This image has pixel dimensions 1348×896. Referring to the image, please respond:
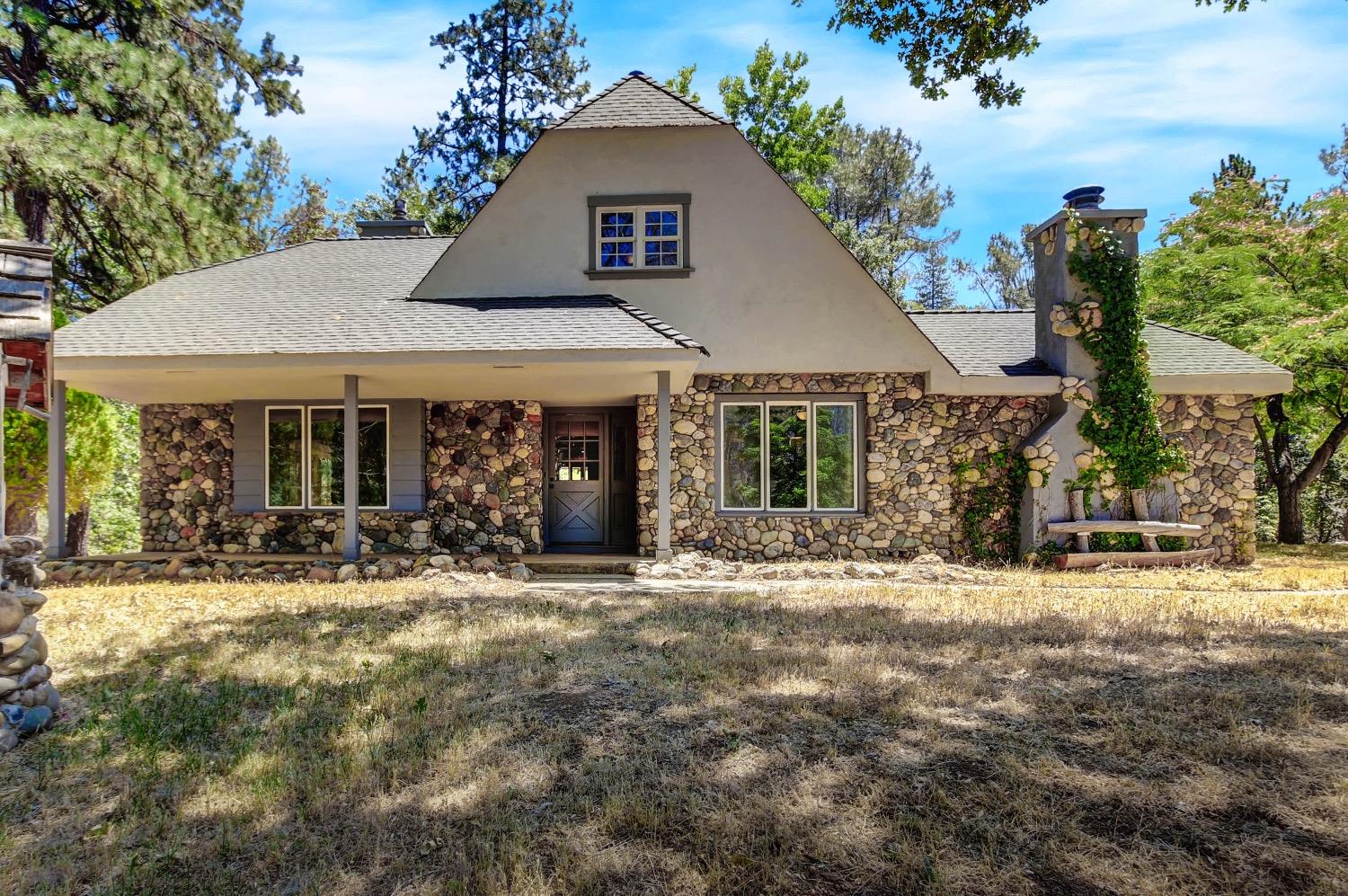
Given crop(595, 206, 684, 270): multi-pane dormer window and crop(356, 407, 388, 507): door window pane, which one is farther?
crop(356, 407, 388, 507): door window pane

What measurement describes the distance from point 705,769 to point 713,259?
829cm

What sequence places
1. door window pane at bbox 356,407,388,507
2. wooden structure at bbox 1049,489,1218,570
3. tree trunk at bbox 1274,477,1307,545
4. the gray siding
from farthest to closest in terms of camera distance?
1. tree trunk at bbox 1274,477,1307,545
2. door window pane at bbox 356,407,388,507
3. the gray siding
4. wooden structure at bbox 1049,489,1218,570

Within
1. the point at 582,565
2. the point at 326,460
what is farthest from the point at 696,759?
the point at 326,460

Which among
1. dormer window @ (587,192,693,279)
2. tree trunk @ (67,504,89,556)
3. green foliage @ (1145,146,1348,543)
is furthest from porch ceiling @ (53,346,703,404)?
green foliage @ (1145,146,1348,543)

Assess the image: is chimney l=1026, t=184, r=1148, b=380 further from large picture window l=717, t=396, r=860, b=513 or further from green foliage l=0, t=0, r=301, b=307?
green foliage l=0, t=0, r=301, b=307

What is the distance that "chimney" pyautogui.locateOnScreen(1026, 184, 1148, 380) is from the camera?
10195 mm

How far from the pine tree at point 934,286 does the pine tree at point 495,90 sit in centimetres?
1482

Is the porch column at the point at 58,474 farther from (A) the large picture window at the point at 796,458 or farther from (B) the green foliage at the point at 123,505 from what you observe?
(B) the green foliage at the point at 123,505

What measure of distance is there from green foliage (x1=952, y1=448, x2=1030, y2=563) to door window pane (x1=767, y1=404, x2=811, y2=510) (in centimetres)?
214

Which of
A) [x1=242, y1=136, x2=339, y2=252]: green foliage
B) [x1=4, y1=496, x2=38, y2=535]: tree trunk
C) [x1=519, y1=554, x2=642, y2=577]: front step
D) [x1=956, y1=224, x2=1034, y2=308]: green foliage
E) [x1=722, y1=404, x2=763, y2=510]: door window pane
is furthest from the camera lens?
[x1=956, y1=224, x2=1034, y2=308]: green foliage

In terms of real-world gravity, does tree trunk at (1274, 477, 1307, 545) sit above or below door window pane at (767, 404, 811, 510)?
below

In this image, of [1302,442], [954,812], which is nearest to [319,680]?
[954,812]

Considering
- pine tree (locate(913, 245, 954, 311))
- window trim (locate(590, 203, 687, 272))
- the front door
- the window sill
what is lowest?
the front door

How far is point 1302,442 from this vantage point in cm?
2033
